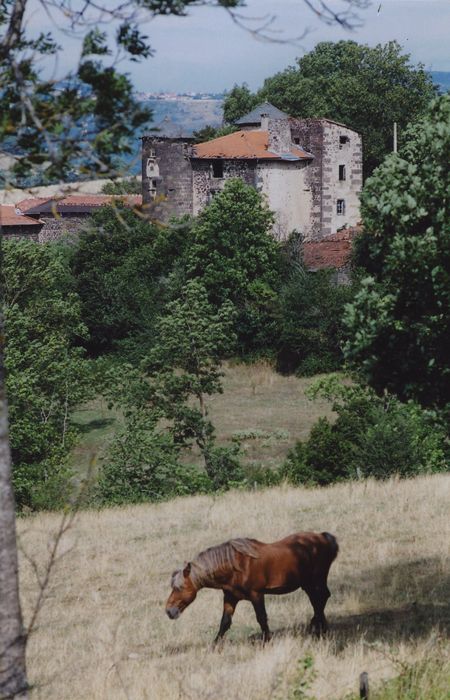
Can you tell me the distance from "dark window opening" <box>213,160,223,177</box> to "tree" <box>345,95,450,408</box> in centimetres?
6655

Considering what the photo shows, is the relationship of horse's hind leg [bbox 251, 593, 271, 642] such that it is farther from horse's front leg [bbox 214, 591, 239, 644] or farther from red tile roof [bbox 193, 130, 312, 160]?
red tile roof [bbox 193, 130, 312, 160]

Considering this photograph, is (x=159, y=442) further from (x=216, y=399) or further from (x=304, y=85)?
(x=304, y=85)

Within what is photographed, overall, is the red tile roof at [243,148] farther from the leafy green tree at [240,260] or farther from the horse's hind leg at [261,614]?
the horse's hind leg at [261,614]

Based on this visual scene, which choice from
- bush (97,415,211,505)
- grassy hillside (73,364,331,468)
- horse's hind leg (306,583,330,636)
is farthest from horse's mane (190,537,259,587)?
grassy hillside (73,364,331,468)

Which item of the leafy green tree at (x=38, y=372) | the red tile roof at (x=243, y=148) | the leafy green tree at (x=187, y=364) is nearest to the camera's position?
the leafy green tree at (x=187, y=364)

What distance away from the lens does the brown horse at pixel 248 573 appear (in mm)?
12602

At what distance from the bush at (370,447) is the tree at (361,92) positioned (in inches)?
2326

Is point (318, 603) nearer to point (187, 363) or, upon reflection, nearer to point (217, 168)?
point (187, 363)

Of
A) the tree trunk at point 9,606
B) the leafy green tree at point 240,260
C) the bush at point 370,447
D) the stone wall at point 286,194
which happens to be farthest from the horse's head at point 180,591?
the stone wall at point 286,194

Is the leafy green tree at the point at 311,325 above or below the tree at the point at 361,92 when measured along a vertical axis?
below

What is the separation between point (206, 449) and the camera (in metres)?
37.2

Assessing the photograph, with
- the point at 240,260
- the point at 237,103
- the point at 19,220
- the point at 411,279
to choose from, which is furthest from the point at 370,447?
the point at 237,103

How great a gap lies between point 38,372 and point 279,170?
1396 inches

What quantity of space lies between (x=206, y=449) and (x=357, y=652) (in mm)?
26165
